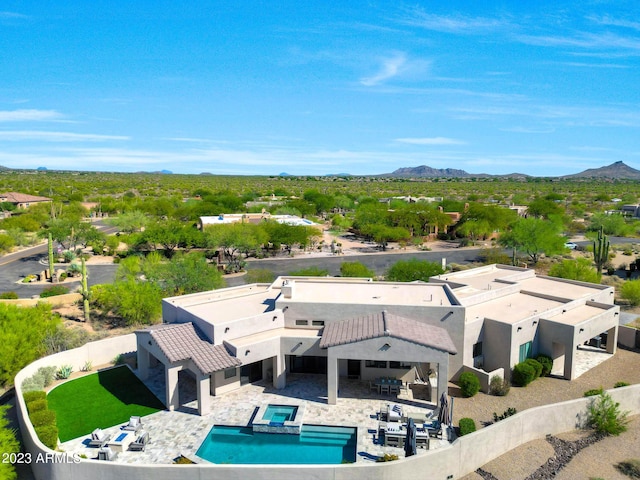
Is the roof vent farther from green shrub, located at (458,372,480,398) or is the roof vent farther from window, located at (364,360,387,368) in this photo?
green shrub, located at (458,372,480,398)

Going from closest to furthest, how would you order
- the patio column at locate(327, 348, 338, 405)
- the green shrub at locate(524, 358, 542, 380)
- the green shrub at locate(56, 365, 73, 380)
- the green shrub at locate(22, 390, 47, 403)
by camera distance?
the green shrub at locate(22, 390, 47, 403)
the patio column at locate(327, 348, 338, 405)
the green shrub at locate(56, 365, 73, 380)
the green shrub at locate(524, 358, 542, 380)

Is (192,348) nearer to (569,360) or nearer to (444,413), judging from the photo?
(444,413)

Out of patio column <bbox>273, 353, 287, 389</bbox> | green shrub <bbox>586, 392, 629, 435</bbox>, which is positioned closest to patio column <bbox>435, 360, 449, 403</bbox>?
green shrub <bbox>586, 392, 629, 435</bbox>

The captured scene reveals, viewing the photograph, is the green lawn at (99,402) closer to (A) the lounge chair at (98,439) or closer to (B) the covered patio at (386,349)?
(A) the lounge chair at (98,439)

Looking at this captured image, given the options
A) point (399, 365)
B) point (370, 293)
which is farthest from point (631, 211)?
point (399, 365)

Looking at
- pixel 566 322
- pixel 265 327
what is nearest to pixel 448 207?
pixel 566 322

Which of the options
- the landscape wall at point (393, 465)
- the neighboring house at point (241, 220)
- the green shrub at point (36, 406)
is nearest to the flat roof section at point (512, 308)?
the landscape wall at point (393, 465)
